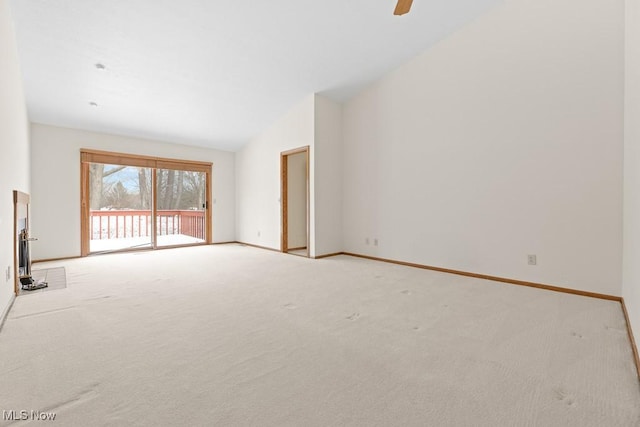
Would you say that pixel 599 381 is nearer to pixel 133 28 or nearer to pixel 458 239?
pixel 458 239

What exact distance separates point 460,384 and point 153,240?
617 cm

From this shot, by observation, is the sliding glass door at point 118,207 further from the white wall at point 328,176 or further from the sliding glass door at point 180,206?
the white wall at point 328,176

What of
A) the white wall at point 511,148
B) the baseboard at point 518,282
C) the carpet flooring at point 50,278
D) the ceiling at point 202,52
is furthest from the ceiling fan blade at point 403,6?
the carpet flooring at point 50,278

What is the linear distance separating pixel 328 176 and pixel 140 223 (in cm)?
544

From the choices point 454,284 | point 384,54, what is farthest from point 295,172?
point 454,284

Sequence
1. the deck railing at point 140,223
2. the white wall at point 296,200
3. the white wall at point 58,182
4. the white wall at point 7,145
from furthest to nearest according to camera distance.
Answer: the deck railing at point 140,223 → the white wall at point 296,200 → the white wall at point 58,182 → the white wall at point 7,145

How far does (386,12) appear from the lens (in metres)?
3.35

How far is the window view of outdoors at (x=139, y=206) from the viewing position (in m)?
6.18

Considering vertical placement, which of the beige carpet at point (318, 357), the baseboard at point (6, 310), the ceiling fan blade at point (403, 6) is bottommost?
the beige carpet at point (318, 357)

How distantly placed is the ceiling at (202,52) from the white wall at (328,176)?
35 cm

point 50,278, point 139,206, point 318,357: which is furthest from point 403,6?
point 139,206

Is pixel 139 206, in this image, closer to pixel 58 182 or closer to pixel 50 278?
pixel 58 182

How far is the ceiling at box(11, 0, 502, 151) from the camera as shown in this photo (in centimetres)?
293

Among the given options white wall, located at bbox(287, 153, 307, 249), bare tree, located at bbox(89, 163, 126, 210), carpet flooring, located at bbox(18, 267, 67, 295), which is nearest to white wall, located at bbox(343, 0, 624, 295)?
white wall, located at bbox(287, 153, 307, 249)
